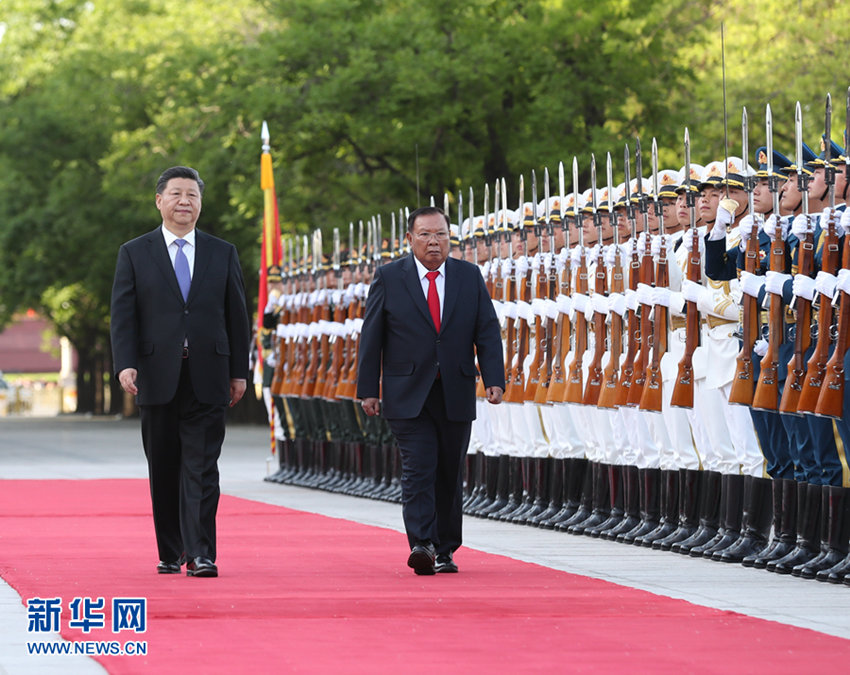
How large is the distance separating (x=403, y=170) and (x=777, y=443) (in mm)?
19526

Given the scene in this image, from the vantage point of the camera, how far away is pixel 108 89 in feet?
120

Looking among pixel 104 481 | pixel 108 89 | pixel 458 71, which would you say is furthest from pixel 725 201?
pixel 108 89

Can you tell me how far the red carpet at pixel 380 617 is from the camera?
19.2 feet

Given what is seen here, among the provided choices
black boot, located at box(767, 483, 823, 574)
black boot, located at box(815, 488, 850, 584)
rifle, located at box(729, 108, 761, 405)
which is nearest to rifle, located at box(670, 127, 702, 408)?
rifle, located at box(729, 108, 761, 405)

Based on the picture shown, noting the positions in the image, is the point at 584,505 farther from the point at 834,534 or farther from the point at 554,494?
the point at 834,534

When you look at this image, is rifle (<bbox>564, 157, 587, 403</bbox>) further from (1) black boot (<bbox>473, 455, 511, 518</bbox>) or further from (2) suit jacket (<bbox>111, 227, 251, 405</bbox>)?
(2) suit jacket (<bbox>111, 227, 251, 405</bbox>)

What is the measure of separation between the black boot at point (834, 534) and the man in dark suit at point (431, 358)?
1613 millimetres

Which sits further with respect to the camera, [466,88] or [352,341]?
[466,88]

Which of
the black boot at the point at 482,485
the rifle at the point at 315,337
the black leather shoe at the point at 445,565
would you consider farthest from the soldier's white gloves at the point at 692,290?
the rifle at the point at 315,337

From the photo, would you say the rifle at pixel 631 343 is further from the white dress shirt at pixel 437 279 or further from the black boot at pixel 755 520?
the white dress shirt at pixel 437 279

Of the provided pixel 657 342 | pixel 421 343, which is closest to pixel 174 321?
pixel 421 343

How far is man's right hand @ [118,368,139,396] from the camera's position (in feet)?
27.8

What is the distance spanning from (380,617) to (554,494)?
5.24 metres

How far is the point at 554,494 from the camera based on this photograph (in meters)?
12.1
